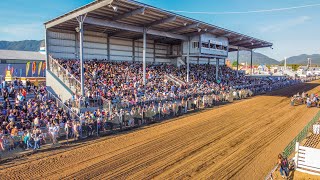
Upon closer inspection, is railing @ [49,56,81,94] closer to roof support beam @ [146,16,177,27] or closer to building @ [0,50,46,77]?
roof support beam @ [146,16,177,27]

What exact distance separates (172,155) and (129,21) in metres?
Answer: 18.7

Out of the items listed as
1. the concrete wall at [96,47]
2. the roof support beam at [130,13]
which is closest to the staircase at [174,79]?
the concrete wall at [96,47]

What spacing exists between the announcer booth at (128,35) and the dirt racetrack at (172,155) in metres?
9.71

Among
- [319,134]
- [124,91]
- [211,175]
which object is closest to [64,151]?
[211,175]

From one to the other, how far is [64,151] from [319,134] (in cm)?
1528

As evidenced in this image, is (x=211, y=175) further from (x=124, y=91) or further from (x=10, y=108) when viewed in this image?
(x=124, y=91)

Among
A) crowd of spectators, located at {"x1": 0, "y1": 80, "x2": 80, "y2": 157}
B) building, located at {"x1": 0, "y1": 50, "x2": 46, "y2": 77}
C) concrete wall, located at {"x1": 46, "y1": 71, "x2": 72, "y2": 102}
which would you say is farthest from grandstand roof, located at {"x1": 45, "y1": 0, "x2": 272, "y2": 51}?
building, located at {"x1": 0, "y1": 50, "x2": 46, "y2": 77}

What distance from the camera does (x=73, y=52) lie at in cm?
2797

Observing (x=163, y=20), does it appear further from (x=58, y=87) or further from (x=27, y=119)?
(x=27, y=119)

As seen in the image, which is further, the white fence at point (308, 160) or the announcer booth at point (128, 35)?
the announcer booth at point (128, 35)

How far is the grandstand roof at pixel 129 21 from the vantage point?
21.1m

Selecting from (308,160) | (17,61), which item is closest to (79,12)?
(308,160)

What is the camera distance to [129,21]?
84.6 feet

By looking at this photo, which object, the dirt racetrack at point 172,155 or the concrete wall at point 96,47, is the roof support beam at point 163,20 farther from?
the dirt racetrack at point 172,155
